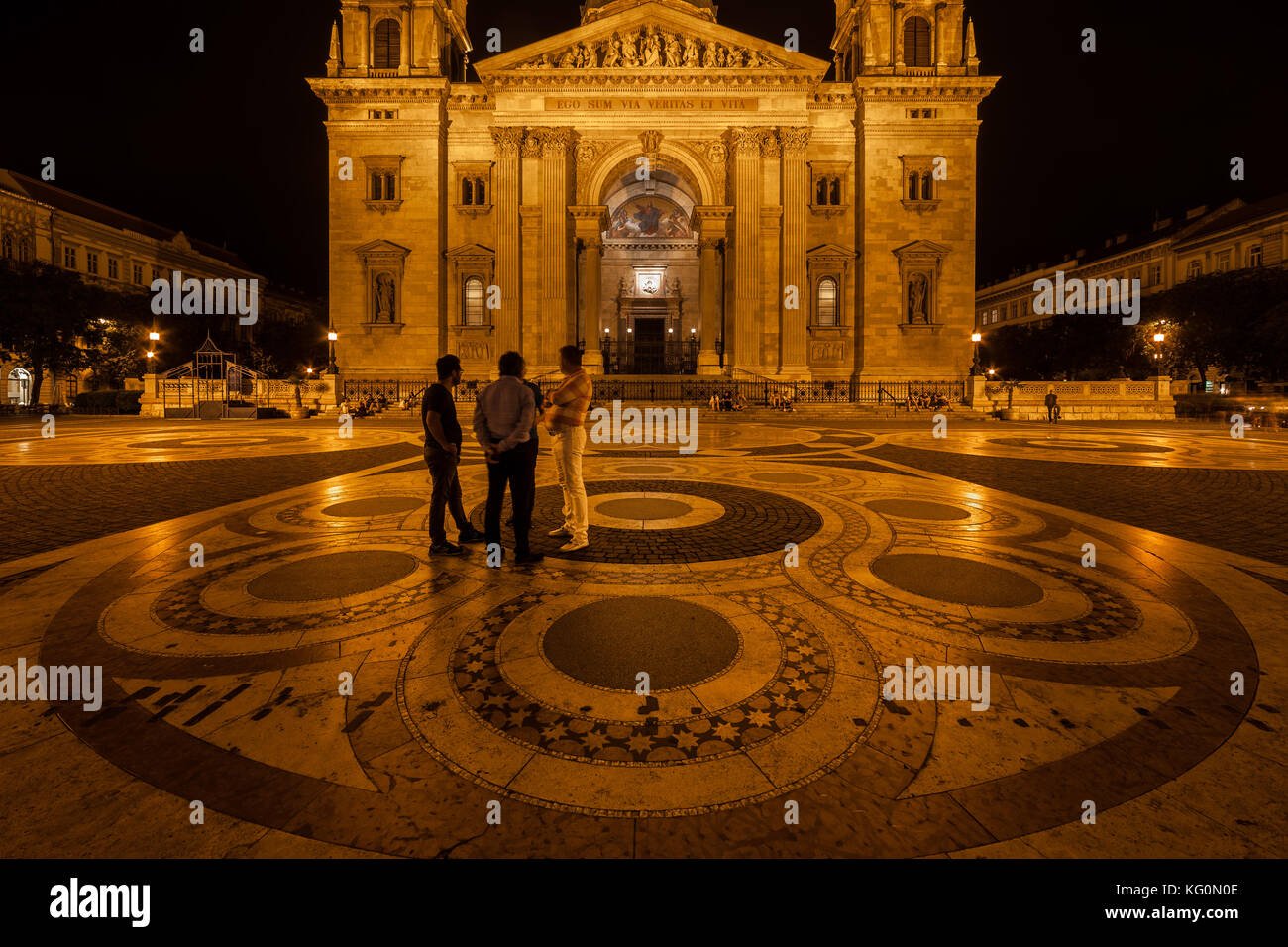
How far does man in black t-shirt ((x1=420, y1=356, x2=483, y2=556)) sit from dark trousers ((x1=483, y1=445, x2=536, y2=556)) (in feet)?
1.66

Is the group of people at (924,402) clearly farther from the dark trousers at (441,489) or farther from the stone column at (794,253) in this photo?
the dark trousers at (441,489)

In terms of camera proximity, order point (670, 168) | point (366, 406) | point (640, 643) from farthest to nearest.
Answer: point (670, 168), point (366, 406), point (640, 643)

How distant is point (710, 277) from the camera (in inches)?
1415

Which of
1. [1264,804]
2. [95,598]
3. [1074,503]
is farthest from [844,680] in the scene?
[1074,503]

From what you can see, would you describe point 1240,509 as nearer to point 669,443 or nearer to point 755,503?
point 755,503

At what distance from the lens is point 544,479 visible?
420 inches

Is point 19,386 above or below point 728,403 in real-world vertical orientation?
above

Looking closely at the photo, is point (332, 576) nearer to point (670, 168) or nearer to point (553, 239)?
point (553, 239)

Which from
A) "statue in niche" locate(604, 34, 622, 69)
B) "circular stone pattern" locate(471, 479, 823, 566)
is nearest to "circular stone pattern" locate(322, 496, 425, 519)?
"circular stone pattern" locate(471, 479, 823, 566)

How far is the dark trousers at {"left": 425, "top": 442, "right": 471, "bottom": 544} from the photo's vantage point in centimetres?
616

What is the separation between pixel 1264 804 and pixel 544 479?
9.23m

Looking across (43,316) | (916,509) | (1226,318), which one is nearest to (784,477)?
(916,509)

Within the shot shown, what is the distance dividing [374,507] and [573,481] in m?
3.38

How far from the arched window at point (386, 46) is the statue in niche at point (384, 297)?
1216 centimetres
